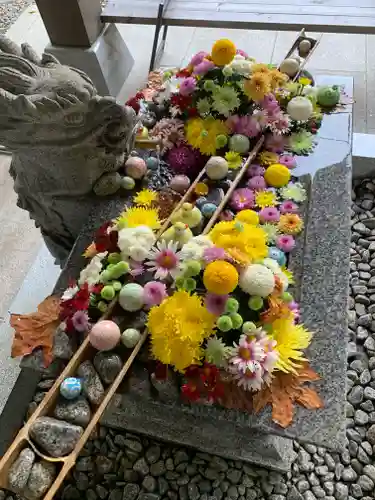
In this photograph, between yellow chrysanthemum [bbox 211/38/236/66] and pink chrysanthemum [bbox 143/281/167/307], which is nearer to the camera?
pink chrysanthemum [bbox 143/281/167/307]

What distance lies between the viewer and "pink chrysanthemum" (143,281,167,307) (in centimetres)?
138

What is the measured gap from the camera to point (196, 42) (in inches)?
142

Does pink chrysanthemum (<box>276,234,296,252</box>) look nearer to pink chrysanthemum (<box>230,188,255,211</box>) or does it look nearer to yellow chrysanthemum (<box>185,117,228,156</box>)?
pink chrysanthemum (<box>230,188,255,211</box>)

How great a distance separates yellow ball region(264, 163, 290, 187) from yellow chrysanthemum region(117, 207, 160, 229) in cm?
39

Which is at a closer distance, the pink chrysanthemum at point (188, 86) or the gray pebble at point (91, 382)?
the gray pebble at point (91, 382)

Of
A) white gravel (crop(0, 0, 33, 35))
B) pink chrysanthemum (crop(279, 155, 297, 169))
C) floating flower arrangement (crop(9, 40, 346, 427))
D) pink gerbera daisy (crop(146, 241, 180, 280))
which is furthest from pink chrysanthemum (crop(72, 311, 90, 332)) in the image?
white gravel (crop(0, 0, 33, 35))

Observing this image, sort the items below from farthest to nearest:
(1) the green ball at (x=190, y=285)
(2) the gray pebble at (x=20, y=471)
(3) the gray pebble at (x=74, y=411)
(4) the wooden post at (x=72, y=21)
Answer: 1. (4) the wooden post at (x=72, y=21)
2. (1) the green ball at (x=190, y=285)
3. (3) the gray pebble at (x=74, y=411)
4. (2) the gray pebble at (x=20, y=471)

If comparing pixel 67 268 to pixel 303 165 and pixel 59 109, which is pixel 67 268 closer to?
pixel 59 109

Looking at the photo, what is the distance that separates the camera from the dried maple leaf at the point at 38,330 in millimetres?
1462

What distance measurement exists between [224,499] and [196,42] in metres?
2.87

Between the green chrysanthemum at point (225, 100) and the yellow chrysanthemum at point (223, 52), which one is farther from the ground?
the yellow chrysanthemum at point (223, 52)

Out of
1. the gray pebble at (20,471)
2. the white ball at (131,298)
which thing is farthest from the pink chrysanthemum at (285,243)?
the gray pebble at (20,471)

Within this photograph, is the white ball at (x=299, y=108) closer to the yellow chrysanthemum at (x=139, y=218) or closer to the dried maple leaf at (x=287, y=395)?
the yellow chrysanthemum at (x=139, y=218)

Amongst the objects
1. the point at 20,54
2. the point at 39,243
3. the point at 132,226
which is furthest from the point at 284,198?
the point at 39,243
